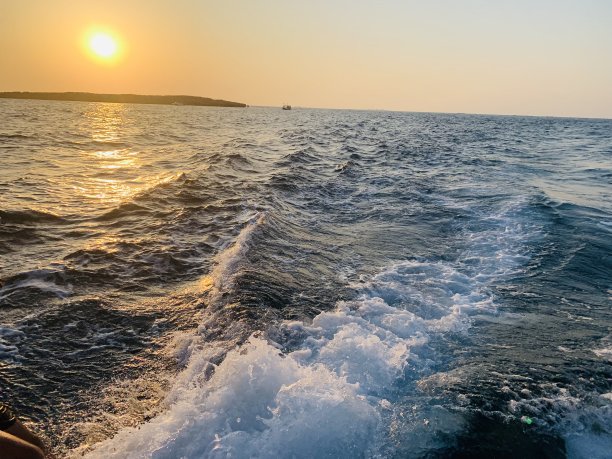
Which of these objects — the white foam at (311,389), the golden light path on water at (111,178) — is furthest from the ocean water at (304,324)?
the golden light path on water at (111,178)

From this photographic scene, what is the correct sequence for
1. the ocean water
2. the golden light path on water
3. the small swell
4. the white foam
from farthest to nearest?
1. the golden light path on water
2. the small swell
3. the ocean water
4. the white foam

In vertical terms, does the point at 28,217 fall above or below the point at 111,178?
above

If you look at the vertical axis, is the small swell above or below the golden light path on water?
above

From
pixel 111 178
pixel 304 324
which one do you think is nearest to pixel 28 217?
pixel 111 178

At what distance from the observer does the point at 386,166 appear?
21875 millimetres

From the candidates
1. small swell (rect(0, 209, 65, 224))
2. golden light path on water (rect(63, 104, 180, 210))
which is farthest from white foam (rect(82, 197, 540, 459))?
golden light path on water (rect(63, 104, 180, 210))

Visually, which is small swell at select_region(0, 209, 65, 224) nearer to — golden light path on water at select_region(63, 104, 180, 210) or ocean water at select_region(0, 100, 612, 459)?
ocean water at select_region(0, 100, 612, 459)

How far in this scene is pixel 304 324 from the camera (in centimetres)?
590

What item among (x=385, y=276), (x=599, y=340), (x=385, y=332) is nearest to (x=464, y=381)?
(x=385, y=332)

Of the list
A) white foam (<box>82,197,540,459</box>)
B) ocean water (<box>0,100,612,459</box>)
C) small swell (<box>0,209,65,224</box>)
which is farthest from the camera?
small swell (<box>0,209,65,224</box>)

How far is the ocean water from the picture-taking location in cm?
385

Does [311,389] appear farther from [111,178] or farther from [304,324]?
[111,178]

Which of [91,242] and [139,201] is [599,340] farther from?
[139,201]

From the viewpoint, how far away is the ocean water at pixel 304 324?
3.85 m
